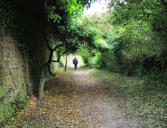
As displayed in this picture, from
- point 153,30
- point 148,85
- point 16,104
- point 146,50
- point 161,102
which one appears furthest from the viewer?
point 146,50

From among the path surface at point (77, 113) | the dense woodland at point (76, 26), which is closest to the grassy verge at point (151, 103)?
the path surface at point (77, 113)

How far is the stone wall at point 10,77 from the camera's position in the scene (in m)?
4.16

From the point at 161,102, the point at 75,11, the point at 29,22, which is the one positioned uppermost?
the point at 75,11

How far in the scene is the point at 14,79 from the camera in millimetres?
4863

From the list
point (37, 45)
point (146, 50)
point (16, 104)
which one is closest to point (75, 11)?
point (37, 45)

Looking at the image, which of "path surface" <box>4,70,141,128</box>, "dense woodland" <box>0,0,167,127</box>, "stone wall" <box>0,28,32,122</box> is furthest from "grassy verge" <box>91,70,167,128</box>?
"stone wall" <box>0,28,32,122</box>

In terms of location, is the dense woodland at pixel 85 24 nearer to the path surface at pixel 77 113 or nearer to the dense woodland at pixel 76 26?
the dense woodland at pixel 76 26

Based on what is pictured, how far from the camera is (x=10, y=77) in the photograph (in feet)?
15.2

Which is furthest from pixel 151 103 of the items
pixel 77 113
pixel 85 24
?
pixel 85 24

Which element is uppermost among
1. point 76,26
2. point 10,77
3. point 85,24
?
point 85,24

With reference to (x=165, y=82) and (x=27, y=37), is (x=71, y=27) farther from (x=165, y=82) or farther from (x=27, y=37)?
(x=165, y=82)

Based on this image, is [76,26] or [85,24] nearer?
[76,26]

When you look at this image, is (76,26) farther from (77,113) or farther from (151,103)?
(151,103)

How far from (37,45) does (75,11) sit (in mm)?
2778
